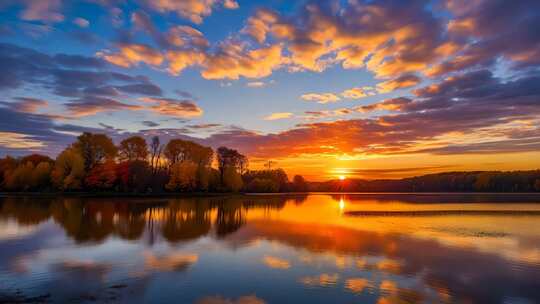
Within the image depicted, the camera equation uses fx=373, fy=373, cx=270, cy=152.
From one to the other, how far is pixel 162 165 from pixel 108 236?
73.8 metres

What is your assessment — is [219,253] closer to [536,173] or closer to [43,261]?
[43,261]

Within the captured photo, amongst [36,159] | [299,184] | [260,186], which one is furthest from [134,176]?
[299,184]

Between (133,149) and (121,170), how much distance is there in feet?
44.6

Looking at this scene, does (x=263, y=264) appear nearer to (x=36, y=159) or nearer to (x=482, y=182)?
(x=36, y=159)

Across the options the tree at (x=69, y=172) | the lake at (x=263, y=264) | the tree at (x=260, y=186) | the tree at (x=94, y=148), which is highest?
the tree at (x=94, y=148)

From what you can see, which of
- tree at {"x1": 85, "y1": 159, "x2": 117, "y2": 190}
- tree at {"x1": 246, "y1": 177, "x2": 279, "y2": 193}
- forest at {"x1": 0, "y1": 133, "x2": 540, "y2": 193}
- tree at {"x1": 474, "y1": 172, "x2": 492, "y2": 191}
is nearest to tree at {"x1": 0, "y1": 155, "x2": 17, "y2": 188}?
forest at {"x1": 0, "y1": 133, "x2": 540, "y2": 193}

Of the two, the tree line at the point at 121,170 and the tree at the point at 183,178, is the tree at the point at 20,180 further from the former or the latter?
the tree at the point at 183,178

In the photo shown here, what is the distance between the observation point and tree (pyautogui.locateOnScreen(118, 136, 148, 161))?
92.8 metres

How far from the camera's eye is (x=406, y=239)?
27.1m

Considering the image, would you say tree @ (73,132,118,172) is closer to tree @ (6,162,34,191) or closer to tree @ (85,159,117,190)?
tree @ (85,159,117,190)

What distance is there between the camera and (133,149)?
93562mm

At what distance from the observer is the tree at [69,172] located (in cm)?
7562

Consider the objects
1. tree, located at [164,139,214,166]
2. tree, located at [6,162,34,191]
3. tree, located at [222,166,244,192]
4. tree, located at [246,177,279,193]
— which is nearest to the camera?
tree, located at [6,162,34,191]

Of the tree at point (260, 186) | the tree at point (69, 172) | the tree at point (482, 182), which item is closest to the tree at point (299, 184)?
the tree at point (260, 186)
